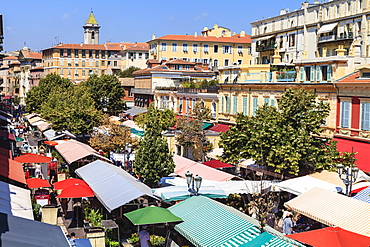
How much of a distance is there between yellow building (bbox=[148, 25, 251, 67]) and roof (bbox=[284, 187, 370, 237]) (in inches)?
2550

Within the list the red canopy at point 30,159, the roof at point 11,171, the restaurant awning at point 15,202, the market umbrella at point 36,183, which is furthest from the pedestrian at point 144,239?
the red canopy at point 30,159

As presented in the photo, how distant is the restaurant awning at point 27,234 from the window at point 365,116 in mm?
19325

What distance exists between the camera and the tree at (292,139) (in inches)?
948

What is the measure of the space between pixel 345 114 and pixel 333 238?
15752 millimetres

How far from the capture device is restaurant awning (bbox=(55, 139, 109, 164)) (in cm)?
2998

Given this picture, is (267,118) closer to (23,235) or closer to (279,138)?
(279,138)

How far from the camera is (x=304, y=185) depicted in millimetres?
22125

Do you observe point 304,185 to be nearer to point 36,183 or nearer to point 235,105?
point 36,183

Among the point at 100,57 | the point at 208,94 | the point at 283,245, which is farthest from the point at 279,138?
the point at 100,57

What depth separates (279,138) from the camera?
24719 millimetres

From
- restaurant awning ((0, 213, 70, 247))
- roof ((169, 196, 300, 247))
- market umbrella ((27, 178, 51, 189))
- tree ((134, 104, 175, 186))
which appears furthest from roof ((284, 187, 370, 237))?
market umbrella ((27, 178, 51, 189))

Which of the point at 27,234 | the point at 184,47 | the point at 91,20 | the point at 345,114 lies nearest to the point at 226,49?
the point at 184,47

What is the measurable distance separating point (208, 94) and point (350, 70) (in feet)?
55.5

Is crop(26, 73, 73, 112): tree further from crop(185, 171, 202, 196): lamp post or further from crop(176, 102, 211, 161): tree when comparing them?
crop(185, 171, 202, 196): lamp post
